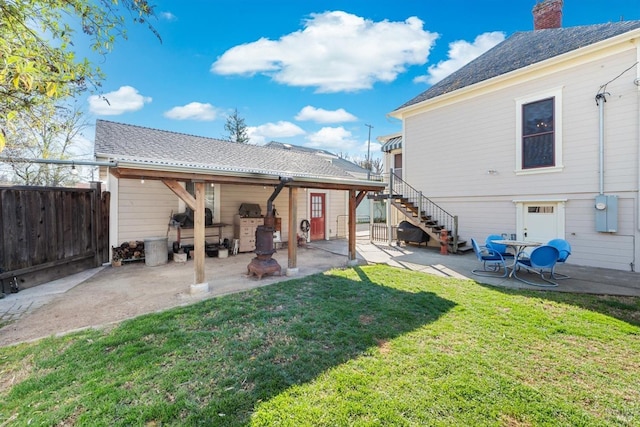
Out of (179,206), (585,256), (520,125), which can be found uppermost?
(520,125)

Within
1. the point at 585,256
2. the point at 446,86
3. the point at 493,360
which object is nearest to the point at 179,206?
the point at 493,360

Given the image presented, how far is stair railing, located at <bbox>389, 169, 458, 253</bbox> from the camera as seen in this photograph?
9172mm

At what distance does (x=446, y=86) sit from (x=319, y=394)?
443 inches

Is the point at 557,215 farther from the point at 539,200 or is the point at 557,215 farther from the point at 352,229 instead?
the point at 352,229

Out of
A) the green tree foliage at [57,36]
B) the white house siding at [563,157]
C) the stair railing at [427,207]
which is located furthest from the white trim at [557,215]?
the green tree foliage at [57,36]

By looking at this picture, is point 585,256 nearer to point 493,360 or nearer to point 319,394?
point 493,360

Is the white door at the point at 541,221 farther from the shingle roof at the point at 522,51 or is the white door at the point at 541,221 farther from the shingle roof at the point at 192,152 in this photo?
the shingle roof at the point at 192,152

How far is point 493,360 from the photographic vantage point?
2.86 meters

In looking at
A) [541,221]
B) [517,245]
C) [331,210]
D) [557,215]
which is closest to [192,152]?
[331,210]

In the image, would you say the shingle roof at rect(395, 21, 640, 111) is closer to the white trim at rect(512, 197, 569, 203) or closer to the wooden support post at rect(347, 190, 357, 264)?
the white trim at rect(512, 197, 569, 203)

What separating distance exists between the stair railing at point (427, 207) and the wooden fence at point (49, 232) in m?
9.05

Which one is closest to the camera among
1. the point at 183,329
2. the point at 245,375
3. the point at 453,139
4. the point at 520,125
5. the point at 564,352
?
the point at 245,375

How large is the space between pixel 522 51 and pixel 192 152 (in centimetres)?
1145

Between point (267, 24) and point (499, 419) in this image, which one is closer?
point (499, 419)
